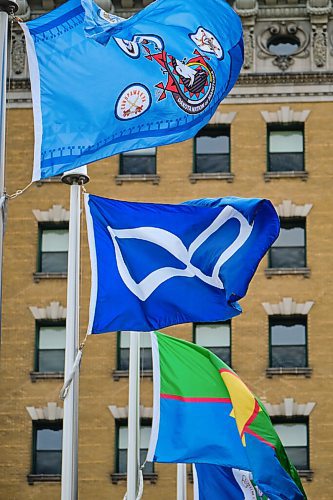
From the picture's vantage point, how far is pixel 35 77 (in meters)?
15.4

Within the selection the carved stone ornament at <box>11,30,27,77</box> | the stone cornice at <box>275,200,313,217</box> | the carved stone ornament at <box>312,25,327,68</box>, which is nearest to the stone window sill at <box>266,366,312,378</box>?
the stone cornice at <box>275,200,313,217</box>

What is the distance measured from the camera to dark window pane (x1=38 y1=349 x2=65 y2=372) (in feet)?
131

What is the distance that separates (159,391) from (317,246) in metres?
16.6

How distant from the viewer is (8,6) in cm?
1444

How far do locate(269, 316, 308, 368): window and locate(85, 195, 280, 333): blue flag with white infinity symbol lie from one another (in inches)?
814

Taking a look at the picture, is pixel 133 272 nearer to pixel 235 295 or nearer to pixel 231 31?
pixel 235 295

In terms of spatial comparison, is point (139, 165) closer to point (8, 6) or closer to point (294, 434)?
point (294, 434)

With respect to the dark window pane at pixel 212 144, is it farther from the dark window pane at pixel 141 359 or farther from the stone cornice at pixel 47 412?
the stone cornice at pixel 47 412

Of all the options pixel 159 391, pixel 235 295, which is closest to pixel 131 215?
pixel 235 295

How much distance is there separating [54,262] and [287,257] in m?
7.81

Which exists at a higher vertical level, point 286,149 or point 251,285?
point 286,149

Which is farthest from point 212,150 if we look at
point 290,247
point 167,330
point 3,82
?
point 3,82

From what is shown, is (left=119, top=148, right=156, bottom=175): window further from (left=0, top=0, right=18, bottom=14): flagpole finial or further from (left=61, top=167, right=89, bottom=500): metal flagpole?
(left=0, top=0, right=18, bottom=14): flagpole finial

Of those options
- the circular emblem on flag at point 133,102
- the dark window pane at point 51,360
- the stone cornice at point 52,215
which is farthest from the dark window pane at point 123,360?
the circular emblem on flag at point 133,102
